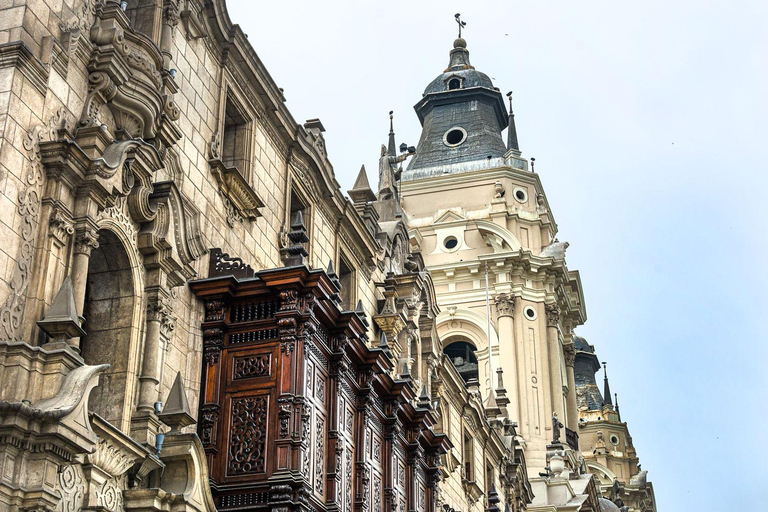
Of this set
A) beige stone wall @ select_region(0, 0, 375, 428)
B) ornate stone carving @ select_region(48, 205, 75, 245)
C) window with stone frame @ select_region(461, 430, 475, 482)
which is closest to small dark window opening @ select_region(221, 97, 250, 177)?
beige stone wall @ select_region(0, 0, 375, 428)

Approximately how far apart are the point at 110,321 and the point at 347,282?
11.5 meters

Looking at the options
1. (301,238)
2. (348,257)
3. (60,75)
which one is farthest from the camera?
(348,257)

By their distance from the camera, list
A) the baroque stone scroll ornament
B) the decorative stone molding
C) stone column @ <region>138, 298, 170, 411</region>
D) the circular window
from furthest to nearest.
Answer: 1. the circular window
2. the decorative stone molding
3. stone column @ <region>138, 298, 170, 411</region>
4. the baroque stone scroll ornament

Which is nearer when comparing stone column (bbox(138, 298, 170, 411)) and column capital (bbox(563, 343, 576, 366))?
stone column (bbox(138, 298, 170, 411))

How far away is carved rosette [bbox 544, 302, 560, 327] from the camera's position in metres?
54.2

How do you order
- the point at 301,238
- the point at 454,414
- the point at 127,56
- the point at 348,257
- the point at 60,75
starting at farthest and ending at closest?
the point at 454,414 → the point at 348,257 → the point at 301,238 → the point at 127,56 → the point at 60,75

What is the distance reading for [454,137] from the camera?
2408 inches

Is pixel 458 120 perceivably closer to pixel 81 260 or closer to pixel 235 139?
pixel 235 139

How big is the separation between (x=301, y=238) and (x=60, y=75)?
5.19 metres

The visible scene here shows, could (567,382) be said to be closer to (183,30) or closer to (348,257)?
(348,257)

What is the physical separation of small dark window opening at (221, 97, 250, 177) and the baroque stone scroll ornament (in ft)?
22.3

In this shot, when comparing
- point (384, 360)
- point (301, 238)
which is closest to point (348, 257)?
point (384, 360)

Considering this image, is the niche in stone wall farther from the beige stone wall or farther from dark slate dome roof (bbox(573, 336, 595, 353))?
dark slate dome roof (bbox(573, 336, 595, 353))

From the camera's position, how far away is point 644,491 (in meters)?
81.2
